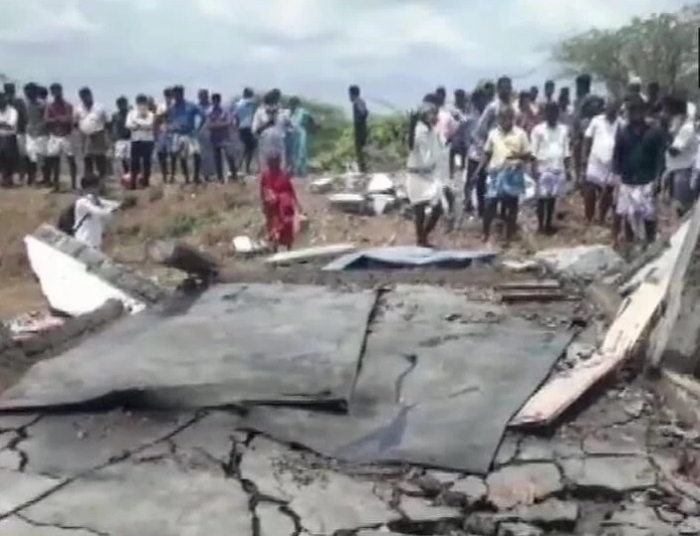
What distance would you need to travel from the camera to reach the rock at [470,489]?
5039 millimetres

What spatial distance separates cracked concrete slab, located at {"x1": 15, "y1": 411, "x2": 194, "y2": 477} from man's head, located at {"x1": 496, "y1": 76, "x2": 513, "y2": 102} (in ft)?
27.7

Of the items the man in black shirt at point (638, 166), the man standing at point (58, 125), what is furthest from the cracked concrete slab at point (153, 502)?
the man standing at point (58, 125)

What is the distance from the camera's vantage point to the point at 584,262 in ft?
32.3

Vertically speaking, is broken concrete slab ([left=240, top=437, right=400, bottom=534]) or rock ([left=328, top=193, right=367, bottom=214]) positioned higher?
rock ([left=328, top=193, right=367, bottom=214])

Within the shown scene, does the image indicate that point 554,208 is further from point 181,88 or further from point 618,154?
point 181,88

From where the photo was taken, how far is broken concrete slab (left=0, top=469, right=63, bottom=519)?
16.2 ft

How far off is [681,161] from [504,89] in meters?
2.23

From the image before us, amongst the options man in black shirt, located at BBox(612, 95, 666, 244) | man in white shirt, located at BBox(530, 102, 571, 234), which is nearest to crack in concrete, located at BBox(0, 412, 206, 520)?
man in black shirt, located at BBox(612, 95, 666, 244)

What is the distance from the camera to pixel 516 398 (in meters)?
6.13

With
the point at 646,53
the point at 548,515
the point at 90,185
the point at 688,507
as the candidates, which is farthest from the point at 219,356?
the point at 646,53

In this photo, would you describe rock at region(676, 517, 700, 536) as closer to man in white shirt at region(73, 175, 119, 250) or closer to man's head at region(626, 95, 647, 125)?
man in white shirt at region(73, 175, 119, 250)

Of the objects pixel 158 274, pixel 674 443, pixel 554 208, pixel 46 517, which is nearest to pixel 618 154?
pixel 554 208

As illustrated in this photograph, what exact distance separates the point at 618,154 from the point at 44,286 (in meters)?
5.00

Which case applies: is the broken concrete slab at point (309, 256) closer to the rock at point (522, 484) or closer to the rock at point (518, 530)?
the rock at point (522, 484)
